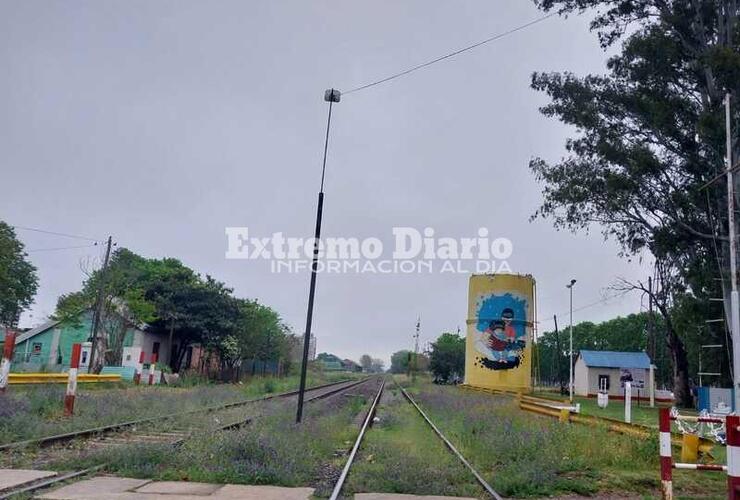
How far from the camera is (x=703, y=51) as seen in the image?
20234 millimetres

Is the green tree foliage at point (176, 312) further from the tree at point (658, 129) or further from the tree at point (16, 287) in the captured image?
the tree at point (658, 129)

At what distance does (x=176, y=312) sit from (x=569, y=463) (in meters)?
34.9

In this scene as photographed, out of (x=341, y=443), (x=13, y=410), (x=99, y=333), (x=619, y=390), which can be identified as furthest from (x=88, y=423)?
(x=619, y=390)

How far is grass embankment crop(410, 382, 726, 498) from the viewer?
842 cm

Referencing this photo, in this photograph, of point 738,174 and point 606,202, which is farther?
point 606,202

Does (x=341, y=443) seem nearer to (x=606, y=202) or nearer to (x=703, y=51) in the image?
(x=606, y=202)

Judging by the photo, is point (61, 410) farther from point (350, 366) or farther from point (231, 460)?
point (350, 366)

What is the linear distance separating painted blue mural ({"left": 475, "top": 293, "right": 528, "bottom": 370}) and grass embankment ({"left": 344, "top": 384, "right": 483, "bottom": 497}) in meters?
31.6

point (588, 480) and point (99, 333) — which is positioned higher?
point (99, 333)

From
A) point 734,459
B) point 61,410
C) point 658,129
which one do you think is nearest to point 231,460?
point 734,459

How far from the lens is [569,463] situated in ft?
31.9

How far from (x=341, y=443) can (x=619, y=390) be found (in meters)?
43.6

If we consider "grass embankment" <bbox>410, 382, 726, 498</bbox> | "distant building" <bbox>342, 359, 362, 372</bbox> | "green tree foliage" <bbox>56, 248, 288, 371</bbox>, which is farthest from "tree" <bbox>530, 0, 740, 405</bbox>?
"distant building" <bbox>342, 359, 362, 372</bbox>

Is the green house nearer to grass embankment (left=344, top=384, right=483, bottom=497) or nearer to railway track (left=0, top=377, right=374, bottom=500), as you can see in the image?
railway track (left=0, top=377, right=374, bottom=500)
